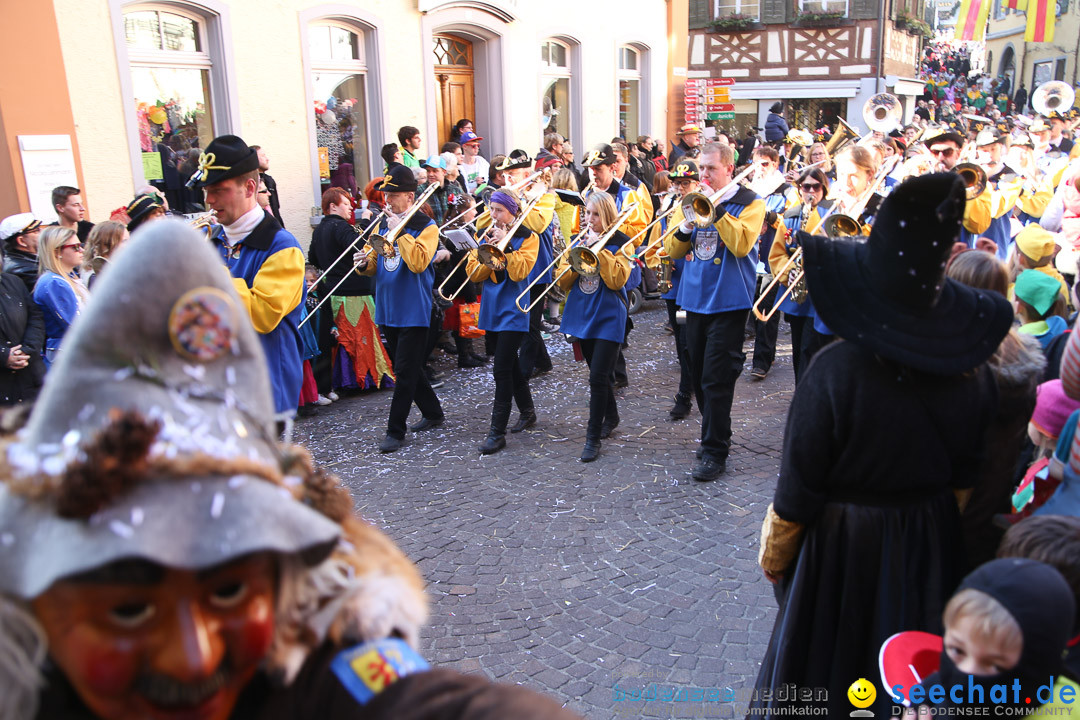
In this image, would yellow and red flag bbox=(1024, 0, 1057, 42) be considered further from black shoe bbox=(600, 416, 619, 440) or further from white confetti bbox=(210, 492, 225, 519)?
white confetti bbox=(210, 492, 225, 519)

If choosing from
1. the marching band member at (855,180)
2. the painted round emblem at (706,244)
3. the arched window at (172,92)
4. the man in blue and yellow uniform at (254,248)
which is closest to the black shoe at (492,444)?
the painted round emblem at (706,244)

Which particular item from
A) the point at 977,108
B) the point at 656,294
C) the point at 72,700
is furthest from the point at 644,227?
the point at 977,108

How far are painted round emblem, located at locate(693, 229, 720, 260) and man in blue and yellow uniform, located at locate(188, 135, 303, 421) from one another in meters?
2.79

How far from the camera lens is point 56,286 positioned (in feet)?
16.7

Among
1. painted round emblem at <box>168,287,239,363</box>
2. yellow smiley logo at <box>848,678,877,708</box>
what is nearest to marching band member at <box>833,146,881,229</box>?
yellow smiley logo at <box>848,678,877,708</box>

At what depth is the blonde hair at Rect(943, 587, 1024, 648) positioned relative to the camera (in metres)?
1.78

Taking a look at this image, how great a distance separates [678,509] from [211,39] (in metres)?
7.08

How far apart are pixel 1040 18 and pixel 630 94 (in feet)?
47.9

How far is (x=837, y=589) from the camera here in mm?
2484

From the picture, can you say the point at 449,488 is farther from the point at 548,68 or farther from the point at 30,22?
the point at 548,68

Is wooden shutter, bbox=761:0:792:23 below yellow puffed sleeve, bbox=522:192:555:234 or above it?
above

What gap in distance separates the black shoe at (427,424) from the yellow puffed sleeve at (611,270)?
1877 millimetres

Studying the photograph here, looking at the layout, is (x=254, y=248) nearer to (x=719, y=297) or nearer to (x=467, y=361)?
(x=719, y=297)

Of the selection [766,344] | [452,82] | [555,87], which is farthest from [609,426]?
[555,87]
